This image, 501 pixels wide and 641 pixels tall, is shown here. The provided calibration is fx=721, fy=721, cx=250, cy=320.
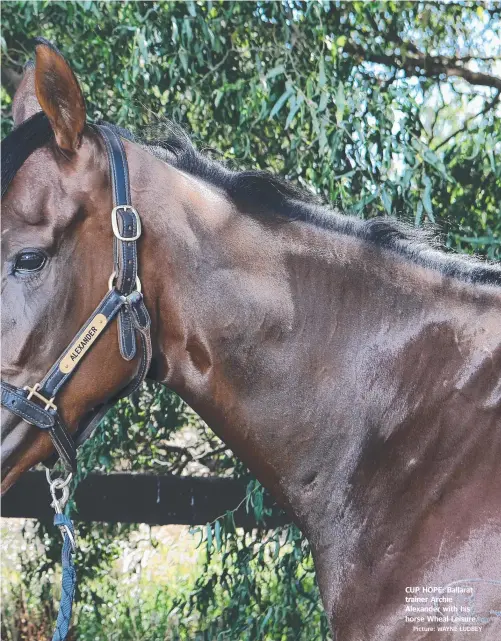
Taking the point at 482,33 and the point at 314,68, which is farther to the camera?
the point at 482,33

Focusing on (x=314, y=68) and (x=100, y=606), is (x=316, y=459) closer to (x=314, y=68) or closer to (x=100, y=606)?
(x=314, y=68)

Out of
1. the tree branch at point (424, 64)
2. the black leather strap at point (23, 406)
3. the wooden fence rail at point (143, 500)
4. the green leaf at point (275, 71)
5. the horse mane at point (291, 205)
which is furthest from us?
the wooden fence rail at point (143, 500)

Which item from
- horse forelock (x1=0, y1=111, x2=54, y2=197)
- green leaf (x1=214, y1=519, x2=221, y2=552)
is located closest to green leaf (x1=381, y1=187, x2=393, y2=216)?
green leaf (x1=214, y1=519, x2=221, y2=552)

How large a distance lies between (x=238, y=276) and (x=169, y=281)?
0.17 metres

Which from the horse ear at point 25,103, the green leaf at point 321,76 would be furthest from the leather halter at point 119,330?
the green leaf at point 321,76

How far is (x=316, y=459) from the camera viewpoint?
1.70 metres

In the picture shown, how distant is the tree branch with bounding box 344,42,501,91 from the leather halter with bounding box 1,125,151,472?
2524 millimetres

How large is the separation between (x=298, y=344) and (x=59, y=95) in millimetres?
794

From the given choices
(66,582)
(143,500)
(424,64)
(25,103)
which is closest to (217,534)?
(143,500)

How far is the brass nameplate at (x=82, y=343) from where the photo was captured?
162cm

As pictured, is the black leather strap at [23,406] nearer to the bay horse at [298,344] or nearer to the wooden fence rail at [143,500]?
the bay horse at [298,344]

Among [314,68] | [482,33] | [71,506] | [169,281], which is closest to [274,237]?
[169,281]

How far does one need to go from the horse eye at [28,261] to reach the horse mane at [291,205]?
0.78 feet

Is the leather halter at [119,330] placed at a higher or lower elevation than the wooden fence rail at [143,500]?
lower
